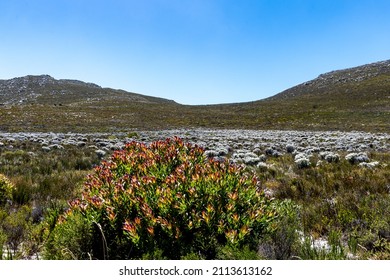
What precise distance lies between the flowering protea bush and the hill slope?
40.5m

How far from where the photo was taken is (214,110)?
97.4 m

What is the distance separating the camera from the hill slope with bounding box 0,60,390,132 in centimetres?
5347

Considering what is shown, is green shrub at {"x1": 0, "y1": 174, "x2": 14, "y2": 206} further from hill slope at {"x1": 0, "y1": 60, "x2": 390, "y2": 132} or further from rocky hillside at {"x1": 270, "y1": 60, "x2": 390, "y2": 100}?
rocky hillside at {"x1": 270, "y1": 60, "x2": 390, "y2": 100}

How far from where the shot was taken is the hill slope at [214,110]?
53469mm

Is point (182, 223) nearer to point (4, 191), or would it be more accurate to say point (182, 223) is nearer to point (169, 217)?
point (169, 217)

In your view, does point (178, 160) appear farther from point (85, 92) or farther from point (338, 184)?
point (85, 92)

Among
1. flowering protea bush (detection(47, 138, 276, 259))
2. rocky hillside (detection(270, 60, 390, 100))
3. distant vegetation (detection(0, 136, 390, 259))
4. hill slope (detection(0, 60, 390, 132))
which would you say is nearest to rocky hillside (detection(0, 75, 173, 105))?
hill slope (detection(0, 60, 390, 132))

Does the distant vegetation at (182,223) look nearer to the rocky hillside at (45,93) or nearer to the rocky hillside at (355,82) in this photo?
the rocky hillside at (355,82)

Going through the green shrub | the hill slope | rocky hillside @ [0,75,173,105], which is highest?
rocky hillside @ [0,75,173,105]

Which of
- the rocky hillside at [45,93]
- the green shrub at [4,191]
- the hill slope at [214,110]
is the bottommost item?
the green shrub at [4,191]

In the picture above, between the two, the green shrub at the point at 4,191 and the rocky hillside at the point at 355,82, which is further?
the rocky hillside at the point at 355,82

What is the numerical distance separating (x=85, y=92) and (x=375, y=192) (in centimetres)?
14327

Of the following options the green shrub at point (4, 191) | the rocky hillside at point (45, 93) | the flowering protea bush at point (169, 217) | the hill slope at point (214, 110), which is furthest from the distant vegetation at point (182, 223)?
the rocky hillside at point (45, 93)

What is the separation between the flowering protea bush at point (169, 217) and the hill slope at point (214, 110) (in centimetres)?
4046
